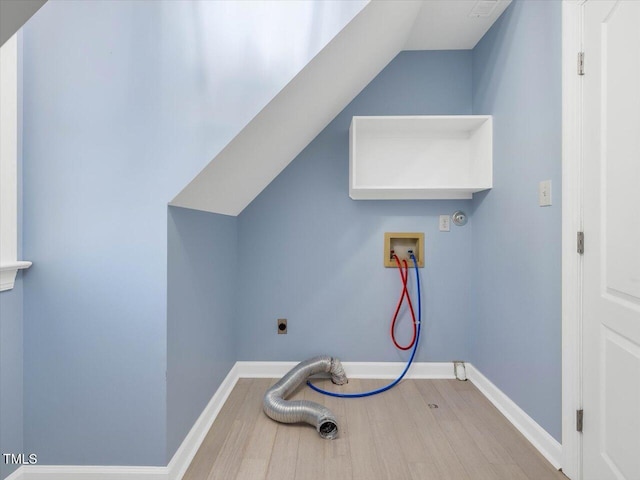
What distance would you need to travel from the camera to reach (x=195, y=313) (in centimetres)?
154

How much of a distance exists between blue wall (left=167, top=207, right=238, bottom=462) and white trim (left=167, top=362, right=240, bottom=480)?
0.03 metres

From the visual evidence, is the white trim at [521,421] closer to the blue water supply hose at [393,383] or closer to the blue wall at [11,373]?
the blue water supply hose at [393,383]

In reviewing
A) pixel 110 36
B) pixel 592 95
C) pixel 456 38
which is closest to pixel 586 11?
pixel 592 95

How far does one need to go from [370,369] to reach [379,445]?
0.74 m

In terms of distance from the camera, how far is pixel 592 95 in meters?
1.24

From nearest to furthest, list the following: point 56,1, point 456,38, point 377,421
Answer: point 56,1, point 377,421, point 456,38

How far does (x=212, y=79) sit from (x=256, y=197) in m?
1.10

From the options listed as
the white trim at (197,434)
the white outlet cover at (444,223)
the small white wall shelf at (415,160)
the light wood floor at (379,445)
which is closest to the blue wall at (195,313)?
the white trim at (197,434)

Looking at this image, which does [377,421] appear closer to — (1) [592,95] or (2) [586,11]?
(1) [592,95]

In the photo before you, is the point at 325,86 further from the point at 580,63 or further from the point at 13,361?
the point at 13,361

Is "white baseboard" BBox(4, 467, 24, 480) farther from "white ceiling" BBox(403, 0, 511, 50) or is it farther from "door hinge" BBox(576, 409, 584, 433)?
"white ceiling" BBox(403, 0, 511, 50)

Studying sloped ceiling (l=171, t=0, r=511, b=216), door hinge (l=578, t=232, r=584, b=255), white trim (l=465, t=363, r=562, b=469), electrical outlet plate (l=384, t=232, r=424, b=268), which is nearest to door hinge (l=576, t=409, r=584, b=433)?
white trim (l=465, t=363, r=562, b=469)

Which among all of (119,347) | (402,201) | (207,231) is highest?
(402,201)

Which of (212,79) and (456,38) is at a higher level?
(456,38)
